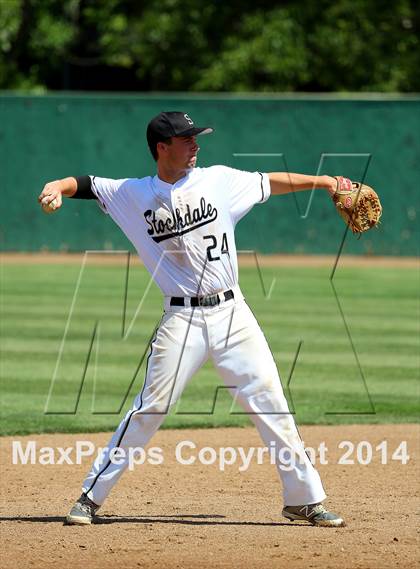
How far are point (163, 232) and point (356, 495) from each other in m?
2.11

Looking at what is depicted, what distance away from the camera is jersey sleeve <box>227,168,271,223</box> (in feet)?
19.9

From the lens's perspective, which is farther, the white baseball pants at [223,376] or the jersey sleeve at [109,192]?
the jersey sleeve at [109,192]

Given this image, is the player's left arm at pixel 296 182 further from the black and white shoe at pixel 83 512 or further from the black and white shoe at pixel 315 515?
the black and white shoe at pixel 83 512

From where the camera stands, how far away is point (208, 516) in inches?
252

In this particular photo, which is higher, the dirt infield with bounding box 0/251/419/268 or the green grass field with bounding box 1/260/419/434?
the dirt infield with bounding box 0/251/419/268

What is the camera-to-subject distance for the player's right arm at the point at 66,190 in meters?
5.79

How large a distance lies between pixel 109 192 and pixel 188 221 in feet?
1.57

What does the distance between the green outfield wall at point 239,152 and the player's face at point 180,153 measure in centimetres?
1514

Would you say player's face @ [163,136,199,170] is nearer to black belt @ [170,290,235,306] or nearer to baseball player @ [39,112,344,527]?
baseball player @ [39,112,344,527]

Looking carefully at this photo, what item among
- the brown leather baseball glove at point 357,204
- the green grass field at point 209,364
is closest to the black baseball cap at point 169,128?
the brown leather baseball glove at point 357,204

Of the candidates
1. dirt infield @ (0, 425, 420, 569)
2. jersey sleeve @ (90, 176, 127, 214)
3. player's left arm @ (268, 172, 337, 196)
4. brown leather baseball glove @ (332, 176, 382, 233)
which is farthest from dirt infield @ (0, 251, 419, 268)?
jersey sleeve @ (90, 176, 127, 214)

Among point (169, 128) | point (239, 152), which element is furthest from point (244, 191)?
point (239, 152)

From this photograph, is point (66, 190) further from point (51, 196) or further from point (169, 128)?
point (169, 128)

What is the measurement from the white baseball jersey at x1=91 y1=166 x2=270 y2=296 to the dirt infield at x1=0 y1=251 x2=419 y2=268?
1454cm
